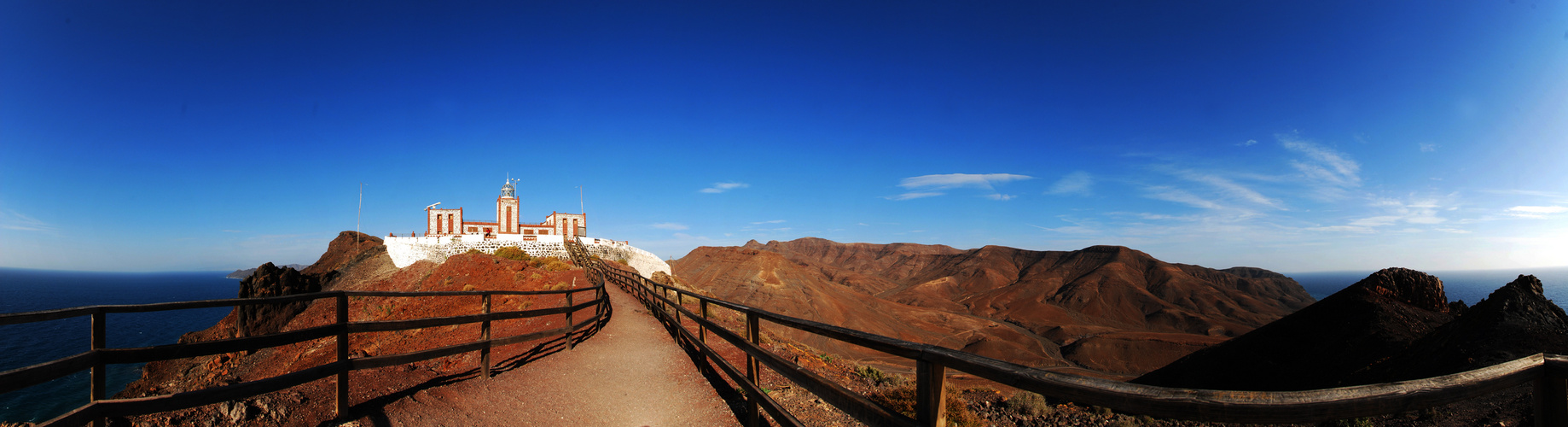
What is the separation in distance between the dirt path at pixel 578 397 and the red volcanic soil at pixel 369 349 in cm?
55

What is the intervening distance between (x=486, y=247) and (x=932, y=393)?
45.6 metres

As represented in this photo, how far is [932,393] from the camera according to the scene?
2.41 m

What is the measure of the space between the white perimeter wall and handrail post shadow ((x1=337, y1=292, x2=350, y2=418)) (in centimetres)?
3936

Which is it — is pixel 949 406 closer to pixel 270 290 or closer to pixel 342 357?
pixel 342 357

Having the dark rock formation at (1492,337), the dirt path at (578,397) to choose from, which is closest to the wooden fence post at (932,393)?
the dirt path at (578,397)

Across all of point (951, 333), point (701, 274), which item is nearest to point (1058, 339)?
point (951, 333)

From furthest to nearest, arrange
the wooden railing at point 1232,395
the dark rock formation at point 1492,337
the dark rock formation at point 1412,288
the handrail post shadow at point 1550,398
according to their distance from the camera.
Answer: the dark rock formation at point 1412,288
the dark rock formation at point 1492,337
the handrail post shadow at point 1550,398
the wooden railing at point 1232,395

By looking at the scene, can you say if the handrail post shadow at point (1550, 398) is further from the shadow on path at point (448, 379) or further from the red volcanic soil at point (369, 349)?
the red volcanic soil at point (369, 349)

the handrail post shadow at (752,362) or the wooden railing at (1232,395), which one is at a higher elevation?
the wooden railing at (1232,395)

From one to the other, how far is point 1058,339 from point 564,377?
3583 inches

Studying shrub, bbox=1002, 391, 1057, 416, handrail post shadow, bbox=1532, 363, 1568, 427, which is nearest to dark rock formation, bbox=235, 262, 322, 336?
shrub, bbox=1002, 391, 1057, 416

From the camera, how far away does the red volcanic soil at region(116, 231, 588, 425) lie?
188 inches

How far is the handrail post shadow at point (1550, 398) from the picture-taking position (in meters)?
2.26

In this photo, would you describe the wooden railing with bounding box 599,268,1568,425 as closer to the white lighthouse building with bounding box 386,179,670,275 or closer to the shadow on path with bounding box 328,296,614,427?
the shadow on path with bounding box 328,296,614,427
